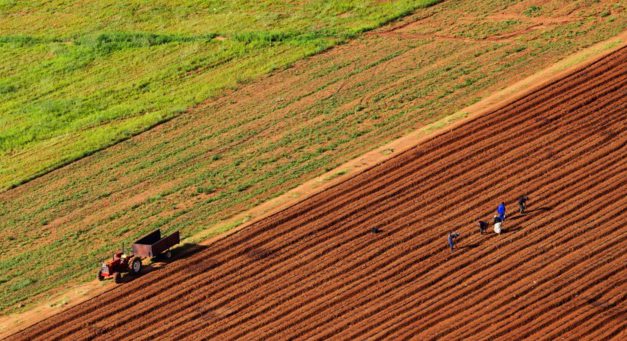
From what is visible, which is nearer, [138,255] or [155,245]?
[155,245]

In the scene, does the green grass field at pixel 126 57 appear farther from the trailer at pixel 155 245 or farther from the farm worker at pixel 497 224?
the farm worker at pixel 497 224

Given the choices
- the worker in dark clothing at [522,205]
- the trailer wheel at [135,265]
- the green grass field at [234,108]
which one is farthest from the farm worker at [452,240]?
the trailer wheel at [135,265]

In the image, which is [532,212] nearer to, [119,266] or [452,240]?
[452,240]


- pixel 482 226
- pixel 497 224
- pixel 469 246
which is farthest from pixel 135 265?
pixel 497 224

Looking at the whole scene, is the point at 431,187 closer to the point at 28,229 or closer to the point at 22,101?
the point at 28,229

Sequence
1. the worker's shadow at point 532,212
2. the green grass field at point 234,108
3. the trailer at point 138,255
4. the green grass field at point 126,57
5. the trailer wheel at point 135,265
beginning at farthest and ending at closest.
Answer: the green grass field at point 126,57 → the green grass field at point 234,108 → the worker's shadow at point 532,212 → the trailer wheel at point 135,265 → the trailer at point 138,255

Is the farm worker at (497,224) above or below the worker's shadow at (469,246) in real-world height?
above
